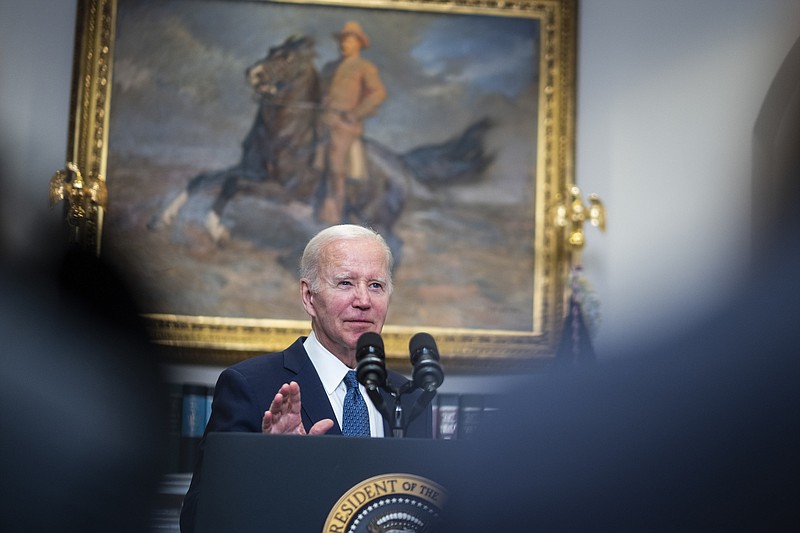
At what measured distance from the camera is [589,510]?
1.14 metres

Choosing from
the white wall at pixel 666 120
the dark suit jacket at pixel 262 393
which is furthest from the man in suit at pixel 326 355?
the white wall at pixel 666 120

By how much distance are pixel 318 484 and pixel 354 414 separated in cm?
129

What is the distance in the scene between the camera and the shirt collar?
131 inches

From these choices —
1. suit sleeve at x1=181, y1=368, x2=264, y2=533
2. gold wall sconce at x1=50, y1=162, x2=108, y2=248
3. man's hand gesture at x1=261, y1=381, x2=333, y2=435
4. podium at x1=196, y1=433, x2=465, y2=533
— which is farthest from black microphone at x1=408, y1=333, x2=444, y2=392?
gold wall sconce at x1=50, y1=162, x2=108, y2=248

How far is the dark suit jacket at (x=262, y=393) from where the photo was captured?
3.04 m

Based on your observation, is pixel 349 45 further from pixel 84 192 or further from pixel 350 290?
pixel 350 290

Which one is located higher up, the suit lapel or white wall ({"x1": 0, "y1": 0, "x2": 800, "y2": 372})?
Answer: white wall ({"x1": 0, "y1": 0, "x2": 800, "y2": 372})

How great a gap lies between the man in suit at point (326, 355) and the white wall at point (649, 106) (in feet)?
11.9

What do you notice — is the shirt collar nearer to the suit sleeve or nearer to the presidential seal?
the suit sleeve

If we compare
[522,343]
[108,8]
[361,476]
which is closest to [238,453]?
[361,476]

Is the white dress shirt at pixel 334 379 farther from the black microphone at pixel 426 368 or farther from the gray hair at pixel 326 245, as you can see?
the black microphone at pixel 426 368

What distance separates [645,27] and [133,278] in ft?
22.0

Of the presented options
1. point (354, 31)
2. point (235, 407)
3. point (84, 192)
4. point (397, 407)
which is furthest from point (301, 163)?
point (397, 407)

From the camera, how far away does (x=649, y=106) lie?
7336 millimetres
